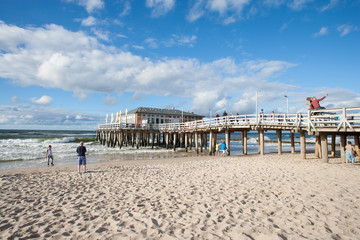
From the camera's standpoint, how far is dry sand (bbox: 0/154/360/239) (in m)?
3.95

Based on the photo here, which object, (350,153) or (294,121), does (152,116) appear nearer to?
(294,121)

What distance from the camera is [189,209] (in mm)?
5062

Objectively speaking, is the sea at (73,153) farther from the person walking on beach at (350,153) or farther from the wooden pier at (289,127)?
the person walking on beach at (350,153)

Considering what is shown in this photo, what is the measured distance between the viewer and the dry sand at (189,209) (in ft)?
13.0

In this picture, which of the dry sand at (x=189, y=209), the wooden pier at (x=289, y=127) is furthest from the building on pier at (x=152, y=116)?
the dry sand at (x=189, y=209)

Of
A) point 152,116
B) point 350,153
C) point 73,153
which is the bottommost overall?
point 73,153

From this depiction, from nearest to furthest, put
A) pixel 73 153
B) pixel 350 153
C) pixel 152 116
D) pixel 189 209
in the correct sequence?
pixel 189 209
pixel 350 153
pixel 73 153
pixel 152 116

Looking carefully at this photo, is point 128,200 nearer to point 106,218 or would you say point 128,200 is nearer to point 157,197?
point 157,197

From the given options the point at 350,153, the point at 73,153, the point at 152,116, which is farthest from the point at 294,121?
the point at 152,116

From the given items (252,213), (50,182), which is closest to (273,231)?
(252,213)

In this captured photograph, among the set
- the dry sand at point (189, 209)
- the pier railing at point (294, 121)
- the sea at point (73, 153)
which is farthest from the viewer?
the sea at point (73, 153)

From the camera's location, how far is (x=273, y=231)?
3.91 meters

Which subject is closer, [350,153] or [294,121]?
[350,153]

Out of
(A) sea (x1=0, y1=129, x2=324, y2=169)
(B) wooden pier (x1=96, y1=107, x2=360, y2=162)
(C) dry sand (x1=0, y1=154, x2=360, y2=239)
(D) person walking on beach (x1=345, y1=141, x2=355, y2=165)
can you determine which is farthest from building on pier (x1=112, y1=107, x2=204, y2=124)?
(D) person walking on beach (x1=345, y1=141, x2=355, y2=165)
